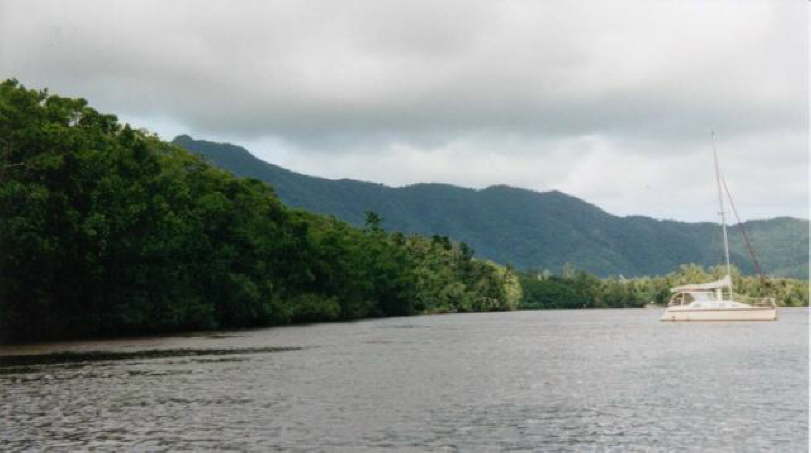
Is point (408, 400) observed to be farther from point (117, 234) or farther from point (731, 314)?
point (731, 314)

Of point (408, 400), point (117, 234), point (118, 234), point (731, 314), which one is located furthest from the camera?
point (731, 314)

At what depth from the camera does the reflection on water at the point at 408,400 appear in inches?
863

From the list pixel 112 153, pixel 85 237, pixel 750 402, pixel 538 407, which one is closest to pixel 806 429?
pixel 750 402

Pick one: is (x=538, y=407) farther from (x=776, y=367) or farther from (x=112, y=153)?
(x=112, y=153)

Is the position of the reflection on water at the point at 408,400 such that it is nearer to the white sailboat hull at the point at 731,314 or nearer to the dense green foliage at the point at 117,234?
the dense green foliage at the point at 117,234

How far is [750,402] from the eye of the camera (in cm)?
2809

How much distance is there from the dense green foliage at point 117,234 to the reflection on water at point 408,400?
1263 centimetres

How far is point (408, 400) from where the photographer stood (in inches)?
1168

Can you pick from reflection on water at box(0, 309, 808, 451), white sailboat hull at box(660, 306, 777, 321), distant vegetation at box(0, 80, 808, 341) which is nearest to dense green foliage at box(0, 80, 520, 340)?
distant vegetation at box(0, 80, 808, 341)

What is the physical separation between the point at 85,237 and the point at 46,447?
154 ft

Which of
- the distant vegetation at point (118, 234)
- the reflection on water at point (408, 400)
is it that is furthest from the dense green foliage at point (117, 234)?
the reflection on water at point (408, 400)

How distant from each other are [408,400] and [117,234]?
47.0 meters

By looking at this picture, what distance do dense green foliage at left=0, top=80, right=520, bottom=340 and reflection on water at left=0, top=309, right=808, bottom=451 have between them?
41.4ft

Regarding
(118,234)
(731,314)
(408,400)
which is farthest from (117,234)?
(731,314)
